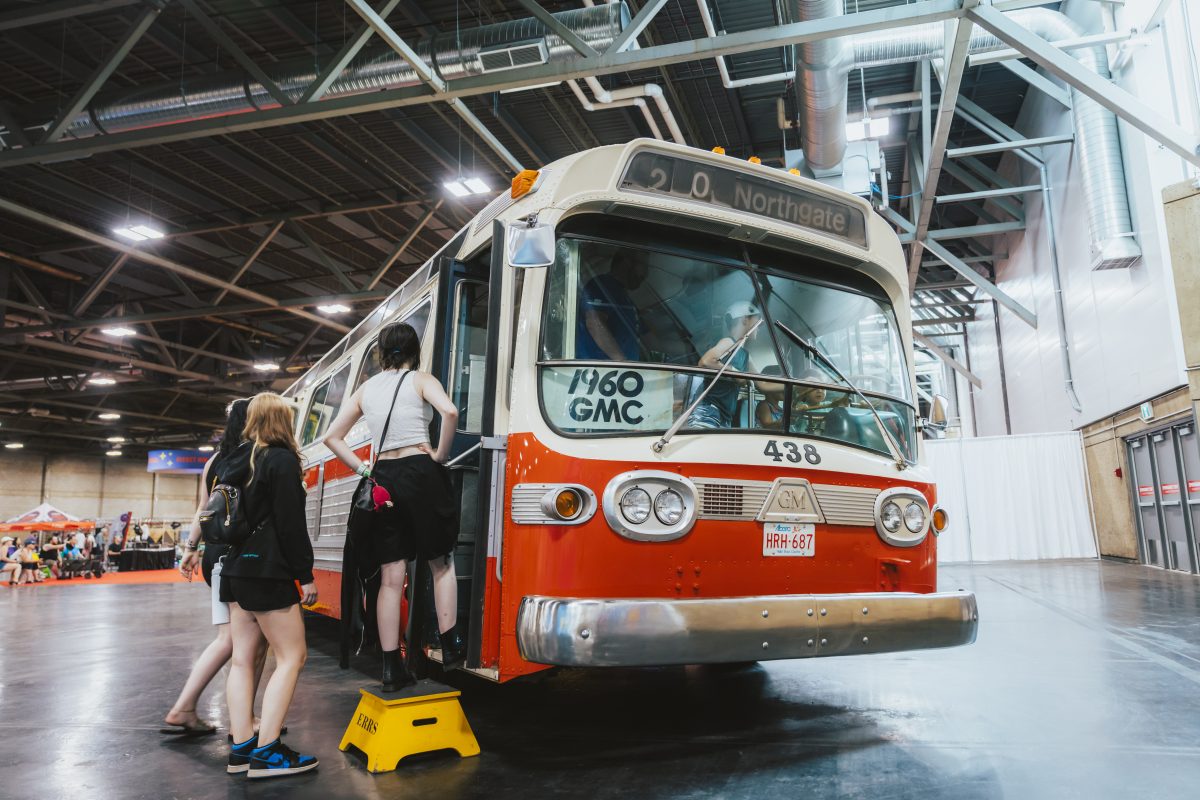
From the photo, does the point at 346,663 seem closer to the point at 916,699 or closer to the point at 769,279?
the point at 769,279

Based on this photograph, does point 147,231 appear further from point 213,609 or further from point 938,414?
point 938,414

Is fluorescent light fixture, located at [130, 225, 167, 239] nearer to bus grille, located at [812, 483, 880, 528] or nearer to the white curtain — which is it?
bus grille, located at [812, 483, 880, 528]

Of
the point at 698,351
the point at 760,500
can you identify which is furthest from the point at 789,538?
the point at 698,351

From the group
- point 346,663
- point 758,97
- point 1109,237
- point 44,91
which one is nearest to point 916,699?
point 346,663

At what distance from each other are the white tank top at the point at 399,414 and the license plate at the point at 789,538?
172 centimetres

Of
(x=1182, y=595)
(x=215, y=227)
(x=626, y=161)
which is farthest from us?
(x=215, y=227)

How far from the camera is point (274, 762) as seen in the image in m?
3.56

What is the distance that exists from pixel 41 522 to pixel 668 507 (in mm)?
25465

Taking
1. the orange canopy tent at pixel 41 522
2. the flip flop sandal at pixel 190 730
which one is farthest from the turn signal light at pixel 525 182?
the orange canopy tent at pixel 41 522

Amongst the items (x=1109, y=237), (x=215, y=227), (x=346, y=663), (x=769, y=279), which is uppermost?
(x=215, y=227)

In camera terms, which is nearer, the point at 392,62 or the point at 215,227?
the point at 392,62

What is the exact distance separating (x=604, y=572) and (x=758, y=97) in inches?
430

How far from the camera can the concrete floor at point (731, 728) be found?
3.40m

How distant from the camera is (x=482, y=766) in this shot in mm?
3664
